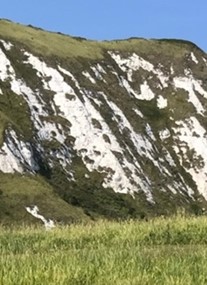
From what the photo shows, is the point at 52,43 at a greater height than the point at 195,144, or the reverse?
the point at 52,43

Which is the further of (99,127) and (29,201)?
(99,127)

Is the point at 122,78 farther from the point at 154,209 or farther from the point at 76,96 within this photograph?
the point at 154,209

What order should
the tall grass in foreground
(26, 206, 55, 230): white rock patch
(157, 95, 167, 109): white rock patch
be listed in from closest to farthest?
1. the tall grass in foreground
2. (26, 206, 55, 230): white rock patch
3. (157, 95, 167, 109): white rock patch

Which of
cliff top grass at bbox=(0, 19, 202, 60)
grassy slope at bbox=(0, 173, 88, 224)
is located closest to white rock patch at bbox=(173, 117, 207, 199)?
cliff top grass at bbox=(0, 19, 202, 60)

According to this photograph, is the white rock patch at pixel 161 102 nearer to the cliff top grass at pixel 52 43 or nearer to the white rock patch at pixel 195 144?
the white rock patch at pixel 195 144

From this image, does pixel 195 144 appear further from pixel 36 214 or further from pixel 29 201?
pixel 36 214

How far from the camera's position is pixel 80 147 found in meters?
149

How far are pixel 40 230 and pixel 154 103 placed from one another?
546 feet

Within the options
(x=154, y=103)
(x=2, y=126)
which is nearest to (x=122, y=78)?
(x=154, y=103)

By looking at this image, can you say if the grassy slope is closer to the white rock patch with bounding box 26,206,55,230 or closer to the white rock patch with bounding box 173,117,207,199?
the white rock patch with bounding box 26,206,55,230

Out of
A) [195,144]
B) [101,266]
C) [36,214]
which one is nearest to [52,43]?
[195,144]

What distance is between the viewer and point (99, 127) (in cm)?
15112

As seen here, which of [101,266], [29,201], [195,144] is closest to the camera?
[101,266]

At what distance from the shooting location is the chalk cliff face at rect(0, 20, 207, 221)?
138625mm
